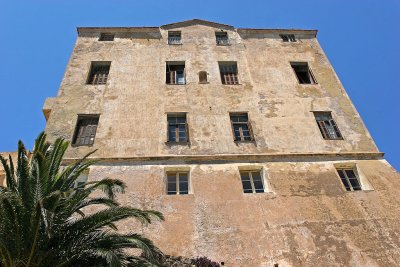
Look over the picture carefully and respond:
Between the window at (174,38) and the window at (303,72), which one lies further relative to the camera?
the window at (174,38)

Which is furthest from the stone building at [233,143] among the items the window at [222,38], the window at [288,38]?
the window at [288,38]

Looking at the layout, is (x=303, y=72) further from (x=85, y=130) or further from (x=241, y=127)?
(x=85, y=130)

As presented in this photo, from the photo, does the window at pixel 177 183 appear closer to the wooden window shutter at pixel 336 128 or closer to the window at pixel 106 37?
the wooden window shutter at pixel 336 128

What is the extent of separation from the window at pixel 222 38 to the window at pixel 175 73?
136 inches

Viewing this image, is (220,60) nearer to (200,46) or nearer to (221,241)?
(200,46)

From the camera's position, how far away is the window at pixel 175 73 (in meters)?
19.7

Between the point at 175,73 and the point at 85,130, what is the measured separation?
6.14 meters

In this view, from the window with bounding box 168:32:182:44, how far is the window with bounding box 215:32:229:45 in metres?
2.38

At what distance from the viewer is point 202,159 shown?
51.3ft

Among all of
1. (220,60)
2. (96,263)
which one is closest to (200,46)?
(220,60)

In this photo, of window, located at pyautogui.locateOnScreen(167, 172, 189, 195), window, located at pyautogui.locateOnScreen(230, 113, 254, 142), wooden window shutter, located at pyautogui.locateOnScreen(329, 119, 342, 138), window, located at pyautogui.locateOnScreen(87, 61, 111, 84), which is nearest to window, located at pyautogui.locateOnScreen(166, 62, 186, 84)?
window, located at pyautogui.locateOnScreen(87, 61, 111, 84)

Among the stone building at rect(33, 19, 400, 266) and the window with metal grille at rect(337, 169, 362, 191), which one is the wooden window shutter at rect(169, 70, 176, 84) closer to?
the stone building at rect(33, 19, 400, 266)

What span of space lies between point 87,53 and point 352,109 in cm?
1503

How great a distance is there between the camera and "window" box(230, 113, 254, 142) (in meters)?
17.0
